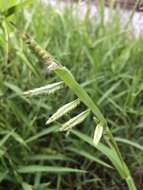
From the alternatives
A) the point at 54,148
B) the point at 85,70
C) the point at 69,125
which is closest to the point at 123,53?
the point at 85,70

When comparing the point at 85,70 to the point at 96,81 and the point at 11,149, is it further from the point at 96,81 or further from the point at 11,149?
the point at 11,149

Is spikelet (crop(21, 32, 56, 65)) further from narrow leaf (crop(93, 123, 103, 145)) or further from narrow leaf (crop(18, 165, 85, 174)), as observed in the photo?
narrow leaf (crop(18, 165, 85, 174))

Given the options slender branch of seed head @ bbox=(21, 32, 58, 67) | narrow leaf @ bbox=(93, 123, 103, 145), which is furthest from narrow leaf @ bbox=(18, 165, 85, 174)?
slender branch of seed head @ bbox=(21, 32, 58, 67)

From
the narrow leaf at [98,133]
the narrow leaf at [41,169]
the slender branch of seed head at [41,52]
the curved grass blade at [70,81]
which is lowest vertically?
the narrow leaf at [41,169]

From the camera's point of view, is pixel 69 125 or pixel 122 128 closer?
pixel 69 125

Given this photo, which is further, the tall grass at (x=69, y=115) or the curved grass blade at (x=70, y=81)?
the tall grass at (x=69, y=115)

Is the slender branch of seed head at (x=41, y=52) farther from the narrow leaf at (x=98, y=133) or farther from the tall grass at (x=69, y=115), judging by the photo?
the tall grass at (x=69, y=115)

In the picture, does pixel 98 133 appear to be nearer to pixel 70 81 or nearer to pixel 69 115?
pixel 70 81

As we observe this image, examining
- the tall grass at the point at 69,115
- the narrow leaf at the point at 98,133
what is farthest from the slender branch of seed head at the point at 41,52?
the tall grass at the point at 69,115
